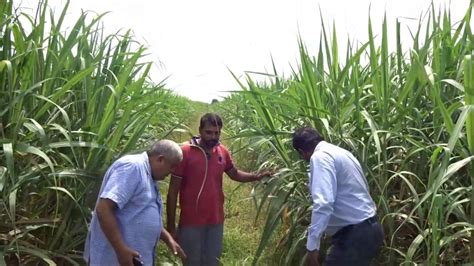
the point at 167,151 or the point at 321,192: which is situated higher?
the point at 167,151

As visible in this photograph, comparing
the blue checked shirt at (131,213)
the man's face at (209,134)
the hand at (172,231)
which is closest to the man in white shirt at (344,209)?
the man's face at (209,134)

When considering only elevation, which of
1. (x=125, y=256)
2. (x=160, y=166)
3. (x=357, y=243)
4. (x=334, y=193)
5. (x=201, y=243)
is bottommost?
(x=201, y=243)

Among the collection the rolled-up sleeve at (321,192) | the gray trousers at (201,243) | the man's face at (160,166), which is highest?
the man's face at (160,166)

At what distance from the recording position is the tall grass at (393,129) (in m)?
2.64

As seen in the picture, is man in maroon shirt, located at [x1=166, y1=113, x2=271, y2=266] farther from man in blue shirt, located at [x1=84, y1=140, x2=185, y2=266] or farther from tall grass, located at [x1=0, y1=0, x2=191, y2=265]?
man in blue shirt, located at [x1=84, y1=140, x2=185, y2=266]

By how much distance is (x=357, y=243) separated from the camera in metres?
2.63

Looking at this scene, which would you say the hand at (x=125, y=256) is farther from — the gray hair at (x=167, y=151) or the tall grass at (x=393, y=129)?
the tall grass at (x=393, y=129)

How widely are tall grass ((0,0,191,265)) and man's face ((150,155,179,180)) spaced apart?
1.28 ft

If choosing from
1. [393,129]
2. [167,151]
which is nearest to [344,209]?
[393,129]

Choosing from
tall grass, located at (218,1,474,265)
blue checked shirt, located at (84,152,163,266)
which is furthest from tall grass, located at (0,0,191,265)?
tall grass, located at (218,1,474,265)

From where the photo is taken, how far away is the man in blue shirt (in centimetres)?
229

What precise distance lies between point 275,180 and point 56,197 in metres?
1.21

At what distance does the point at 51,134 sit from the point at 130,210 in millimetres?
715

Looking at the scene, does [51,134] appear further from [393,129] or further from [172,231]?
[393,129]
